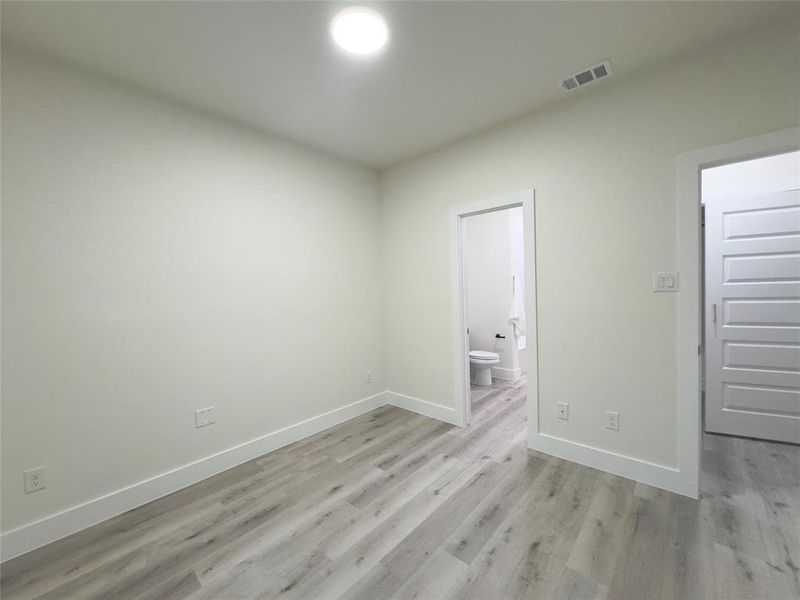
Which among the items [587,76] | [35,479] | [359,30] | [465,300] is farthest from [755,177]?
[35,479]

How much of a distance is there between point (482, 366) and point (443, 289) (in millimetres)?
1683

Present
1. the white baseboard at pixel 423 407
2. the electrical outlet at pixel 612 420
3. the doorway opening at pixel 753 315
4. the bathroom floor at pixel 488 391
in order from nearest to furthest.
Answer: the electrical outlet at pixel 612 420 < the doorway opening at pixel 753 315 < the white baseboard at pixel 423 407 < the bathroom floor at pixel 488 391

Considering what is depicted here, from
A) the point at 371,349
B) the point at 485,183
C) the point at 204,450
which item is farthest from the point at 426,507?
the point at 485,183

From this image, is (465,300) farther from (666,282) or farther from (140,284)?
(140,284)

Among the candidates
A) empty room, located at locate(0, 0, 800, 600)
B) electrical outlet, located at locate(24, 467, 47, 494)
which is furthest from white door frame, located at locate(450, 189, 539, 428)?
electrical outlet, located at locate(24, 467, 47, 494)

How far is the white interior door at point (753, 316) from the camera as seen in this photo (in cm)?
247

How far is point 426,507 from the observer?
1942mm

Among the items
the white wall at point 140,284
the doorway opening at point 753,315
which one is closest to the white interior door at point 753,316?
the doorway opening at point 753,315

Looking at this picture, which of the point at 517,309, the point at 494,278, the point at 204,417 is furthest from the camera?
the point at 494,278

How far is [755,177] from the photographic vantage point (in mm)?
2727

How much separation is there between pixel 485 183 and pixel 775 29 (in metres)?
1.67

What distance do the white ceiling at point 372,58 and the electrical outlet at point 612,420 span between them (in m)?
2.18

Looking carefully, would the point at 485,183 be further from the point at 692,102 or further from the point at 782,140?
the point at 782,140

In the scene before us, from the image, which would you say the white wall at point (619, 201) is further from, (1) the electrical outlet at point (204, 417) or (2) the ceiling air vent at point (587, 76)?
(1) the electrical outlet at point (204, 417)
